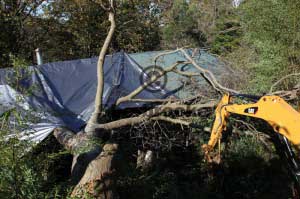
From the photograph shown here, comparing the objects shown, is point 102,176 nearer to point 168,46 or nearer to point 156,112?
point 156,112

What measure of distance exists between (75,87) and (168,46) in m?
9.27

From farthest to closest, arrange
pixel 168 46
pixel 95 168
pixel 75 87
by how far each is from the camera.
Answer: pixel 168 46 → pixel 75 87 → pixel 95 168

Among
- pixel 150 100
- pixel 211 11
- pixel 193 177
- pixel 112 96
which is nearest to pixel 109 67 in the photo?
pixel 112 96

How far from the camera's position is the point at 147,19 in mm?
15859

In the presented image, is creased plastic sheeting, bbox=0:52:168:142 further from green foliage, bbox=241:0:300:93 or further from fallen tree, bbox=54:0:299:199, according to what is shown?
green foliage, bbox=241:0:300:93

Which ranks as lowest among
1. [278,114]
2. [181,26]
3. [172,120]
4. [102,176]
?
[102,176]

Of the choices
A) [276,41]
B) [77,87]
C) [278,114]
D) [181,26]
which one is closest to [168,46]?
[181,26]

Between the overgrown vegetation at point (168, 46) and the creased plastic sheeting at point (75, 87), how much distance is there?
70 cm

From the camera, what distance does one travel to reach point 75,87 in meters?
7.93

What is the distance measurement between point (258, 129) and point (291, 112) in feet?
6.46

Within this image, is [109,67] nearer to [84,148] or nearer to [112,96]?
[112,96]

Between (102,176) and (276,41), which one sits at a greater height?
(276,41)

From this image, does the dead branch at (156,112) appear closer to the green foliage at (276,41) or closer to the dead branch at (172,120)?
the dead branch at (172,120)

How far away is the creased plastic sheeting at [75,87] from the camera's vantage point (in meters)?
7.06
